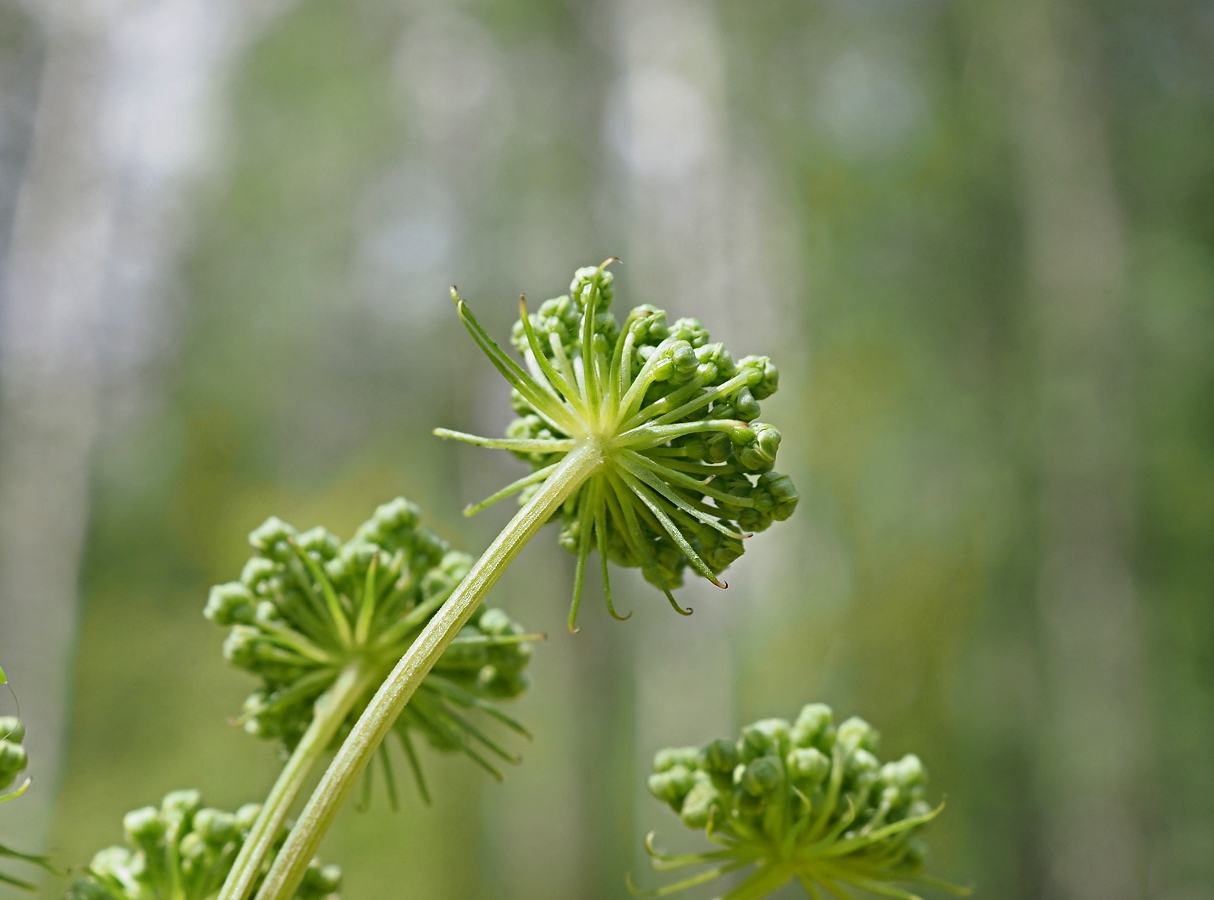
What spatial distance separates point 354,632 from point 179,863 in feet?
0.94

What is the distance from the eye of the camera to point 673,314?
515 inches

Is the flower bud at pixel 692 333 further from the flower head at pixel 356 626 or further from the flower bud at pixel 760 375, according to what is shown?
the flower head at pixel 356 626

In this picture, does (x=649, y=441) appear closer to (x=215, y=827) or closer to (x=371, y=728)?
(x=371, y=728)

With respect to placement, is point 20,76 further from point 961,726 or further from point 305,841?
point 961,726

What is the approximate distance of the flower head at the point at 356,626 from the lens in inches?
43.0

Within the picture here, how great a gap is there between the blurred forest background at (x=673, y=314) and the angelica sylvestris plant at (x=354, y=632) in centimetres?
963

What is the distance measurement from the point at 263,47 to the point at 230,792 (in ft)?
33.2

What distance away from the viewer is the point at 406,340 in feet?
46.9

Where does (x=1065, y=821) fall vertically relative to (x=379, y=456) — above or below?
below

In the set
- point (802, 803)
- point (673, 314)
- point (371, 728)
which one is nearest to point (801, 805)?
→ point (802, 803)

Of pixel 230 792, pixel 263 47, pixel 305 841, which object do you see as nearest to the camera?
pixel 305 841

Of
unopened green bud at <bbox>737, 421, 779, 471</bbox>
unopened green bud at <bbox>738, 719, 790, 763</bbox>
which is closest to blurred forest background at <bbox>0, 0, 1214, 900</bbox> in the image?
unopened green bud at <bbox>738, 719, 790, 763</bbox>

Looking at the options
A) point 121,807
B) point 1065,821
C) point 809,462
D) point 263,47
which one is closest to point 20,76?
point 263,47

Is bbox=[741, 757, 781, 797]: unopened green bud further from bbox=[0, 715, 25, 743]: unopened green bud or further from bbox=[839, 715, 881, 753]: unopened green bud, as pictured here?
bbox=[0, 715, 25, 743]: unopened green bud
